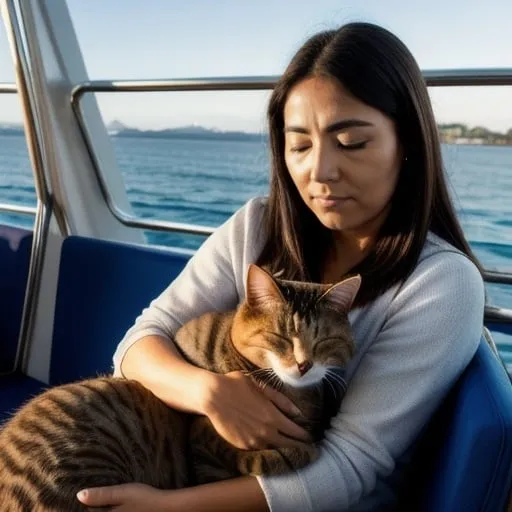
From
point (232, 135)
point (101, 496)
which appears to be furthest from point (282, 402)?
point (232, 135)

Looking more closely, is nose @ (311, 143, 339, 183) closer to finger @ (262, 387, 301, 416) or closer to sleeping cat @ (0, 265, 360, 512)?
sleeping cat @ (0, 265, 360, 512)

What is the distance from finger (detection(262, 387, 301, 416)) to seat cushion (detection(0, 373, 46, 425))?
942 mm

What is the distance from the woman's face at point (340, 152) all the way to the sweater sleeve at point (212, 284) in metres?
0.19

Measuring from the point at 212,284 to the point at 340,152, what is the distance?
38 cm

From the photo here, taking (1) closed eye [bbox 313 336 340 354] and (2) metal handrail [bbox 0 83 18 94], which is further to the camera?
(2) metal handrail [bbox 0 83 18 94]

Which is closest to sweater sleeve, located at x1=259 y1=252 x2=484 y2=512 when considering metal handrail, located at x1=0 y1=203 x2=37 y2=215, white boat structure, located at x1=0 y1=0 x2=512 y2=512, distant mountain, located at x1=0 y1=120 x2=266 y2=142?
white boat structure, located at x1=0 y1=0 x2=512 y2=512

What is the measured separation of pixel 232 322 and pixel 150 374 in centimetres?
16

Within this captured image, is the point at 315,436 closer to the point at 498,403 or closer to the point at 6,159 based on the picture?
the point at 498,403

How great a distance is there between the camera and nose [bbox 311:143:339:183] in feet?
3.23

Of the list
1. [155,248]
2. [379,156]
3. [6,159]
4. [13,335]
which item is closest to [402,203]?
[379,156]

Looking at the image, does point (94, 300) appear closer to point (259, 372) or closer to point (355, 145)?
point (259, 372)

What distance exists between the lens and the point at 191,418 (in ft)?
3.40

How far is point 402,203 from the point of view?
106cm

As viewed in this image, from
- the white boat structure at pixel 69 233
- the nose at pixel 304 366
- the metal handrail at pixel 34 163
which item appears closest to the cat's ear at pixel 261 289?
the nose at pixel 304 366
